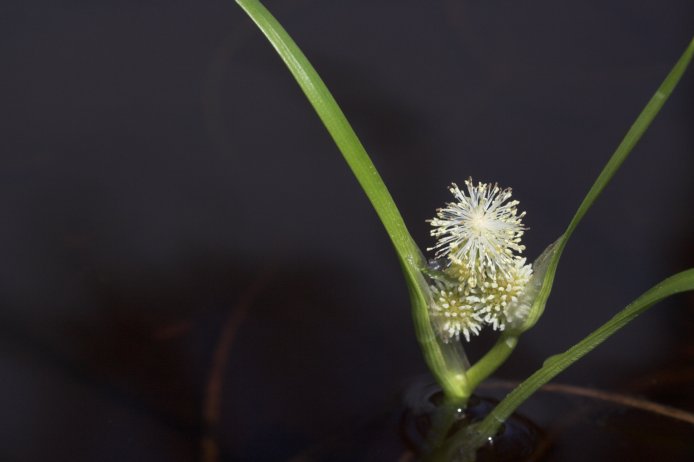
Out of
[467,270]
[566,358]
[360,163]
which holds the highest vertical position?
[360,163]

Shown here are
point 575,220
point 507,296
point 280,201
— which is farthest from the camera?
point 280,201

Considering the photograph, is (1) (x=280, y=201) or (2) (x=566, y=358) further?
(1) (x=280, y=201)

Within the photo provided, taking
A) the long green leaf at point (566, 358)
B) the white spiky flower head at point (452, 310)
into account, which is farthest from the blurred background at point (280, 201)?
the white spiky flower head at point (452, 310)

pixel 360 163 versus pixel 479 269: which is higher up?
pixel 360 163

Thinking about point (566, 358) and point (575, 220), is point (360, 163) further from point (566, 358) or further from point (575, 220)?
point (566, 358)

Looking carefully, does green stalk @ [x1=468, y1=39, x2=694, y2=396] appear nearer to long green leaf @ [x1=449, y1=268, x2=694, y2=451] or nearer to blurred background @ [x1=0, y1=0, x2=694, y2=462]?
long green leaf @ [x1=449, y1=268, x2=694, y2=451]

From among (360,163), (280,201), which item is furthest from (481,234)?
(280,201)

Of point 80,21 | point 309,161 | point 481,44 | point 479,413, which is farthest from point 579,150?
point 80,21

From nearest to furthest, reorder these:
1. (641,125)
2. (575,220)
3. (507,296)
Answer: (641,125)
(575,220)
(507,296)
